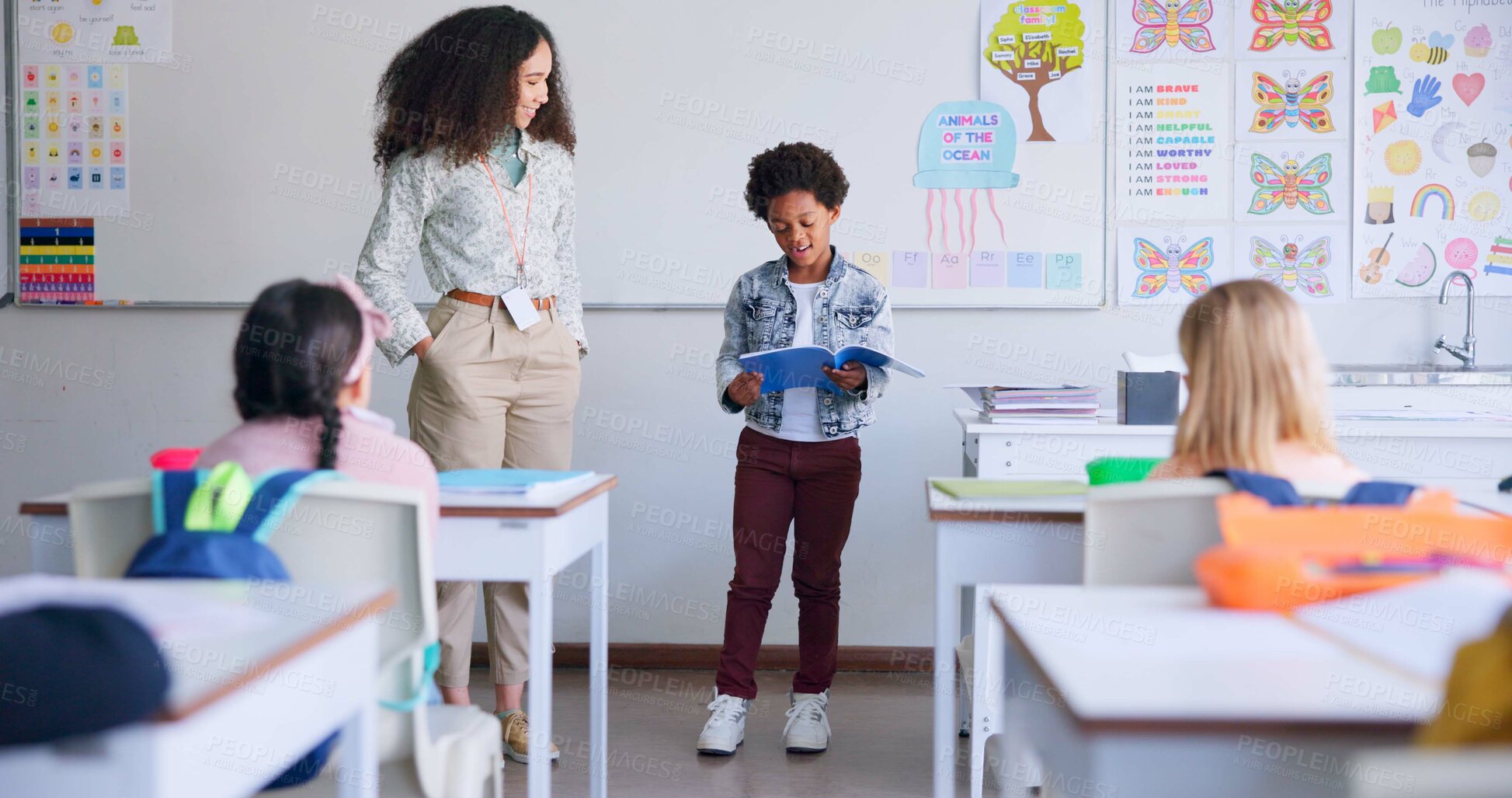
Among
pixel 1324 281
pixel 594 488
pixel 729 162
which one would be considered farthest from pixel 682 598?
pixel 1324 281

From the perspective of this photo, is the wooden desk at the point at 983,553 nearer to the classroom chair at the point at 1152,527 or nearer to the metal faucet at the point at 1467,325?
the classroom chair at the point at 1152,527

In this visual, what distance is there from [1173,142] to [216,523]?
2997 millimetres

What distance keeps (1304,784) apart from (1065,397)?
2.10 meters

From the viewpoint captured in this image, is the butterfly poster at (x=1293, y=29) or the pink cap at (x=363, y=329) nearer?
the pink cap at (x=363, y=329)

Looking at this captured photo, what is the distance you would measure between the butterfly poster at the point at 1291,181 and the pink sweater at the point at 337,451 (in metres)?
2.71

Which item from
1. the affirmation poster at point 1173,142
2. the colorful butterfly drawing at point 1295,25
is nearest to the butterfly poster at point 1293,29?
the colorful butterfly drawing at point 1295,25

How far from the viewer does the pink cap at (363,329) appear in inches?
63.4

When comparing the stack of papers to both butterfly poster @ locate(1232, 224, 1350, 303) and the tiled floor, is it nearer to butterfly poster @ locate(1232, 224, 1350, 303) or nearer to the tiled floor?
the tiled floor

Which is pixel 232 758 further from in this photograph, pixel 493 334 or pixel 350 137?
pixel 350 137

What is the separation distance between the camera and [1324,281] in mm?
3504

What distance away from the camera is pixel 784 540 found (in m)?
2.87

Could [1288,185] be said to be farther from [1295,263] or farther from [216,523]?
[216,523]

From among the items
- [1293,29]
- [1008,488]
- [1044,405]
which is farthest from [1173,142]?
[1008,488]

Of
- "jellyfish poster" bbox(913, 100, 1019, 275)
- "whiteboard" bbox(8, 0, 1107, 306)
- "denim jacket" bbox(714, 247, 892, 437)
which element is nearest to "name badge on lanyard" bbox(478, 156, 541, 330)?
"denim jacket" bbox(714, 247, 892, 437)
